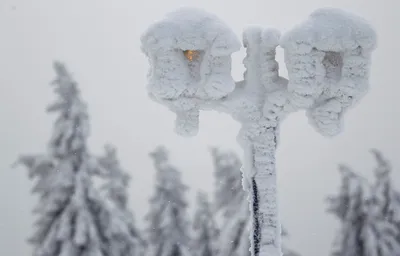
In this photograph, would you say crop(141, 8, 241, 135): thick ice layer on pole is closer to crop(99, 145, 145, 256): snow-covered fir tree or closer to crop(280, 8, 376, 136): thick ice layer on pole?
crop(280, 8, 376, 136): thick ice layer on pole

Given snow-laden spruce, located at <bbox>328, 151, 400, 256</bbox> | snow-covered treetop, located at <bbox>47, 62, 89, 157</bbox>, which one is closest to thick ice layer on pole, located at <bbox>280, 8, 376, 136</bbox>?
snow-covered treetop, located at <bbox>47, 62, 89, 157</bbox>

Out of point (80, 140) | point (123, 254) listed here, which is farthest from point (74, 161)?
point (123, 254)

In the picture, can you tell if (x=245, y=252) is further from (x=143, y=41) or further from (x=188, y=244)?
(x=143, y=41)

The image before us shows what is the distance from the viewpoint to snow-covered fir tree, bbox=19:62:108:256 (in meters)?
10.3

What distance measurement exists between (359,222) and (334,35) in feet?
35.4

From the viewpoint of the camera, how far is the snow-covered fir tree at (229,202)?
11516 millimetres

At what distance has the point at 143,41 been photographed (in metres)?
3.28

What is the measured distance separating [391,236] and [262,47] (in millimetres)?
10714

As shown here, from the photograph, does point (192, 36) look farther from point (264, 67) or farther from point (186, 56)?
point (264, 67)

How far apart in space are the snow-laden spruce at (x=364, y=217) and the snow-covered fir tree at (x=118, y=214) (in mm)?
5618

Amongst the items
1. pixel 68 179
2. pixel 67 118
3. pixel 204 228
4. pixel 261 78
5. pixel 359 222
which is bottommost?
pixel 204 228

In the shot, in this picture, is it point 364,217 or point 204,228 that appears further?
point 204,228

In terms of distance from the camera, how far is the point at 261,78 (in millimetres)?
3471

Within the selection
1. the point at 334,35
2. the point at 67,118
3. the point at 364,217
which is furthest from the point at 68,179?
the point at 334,35
